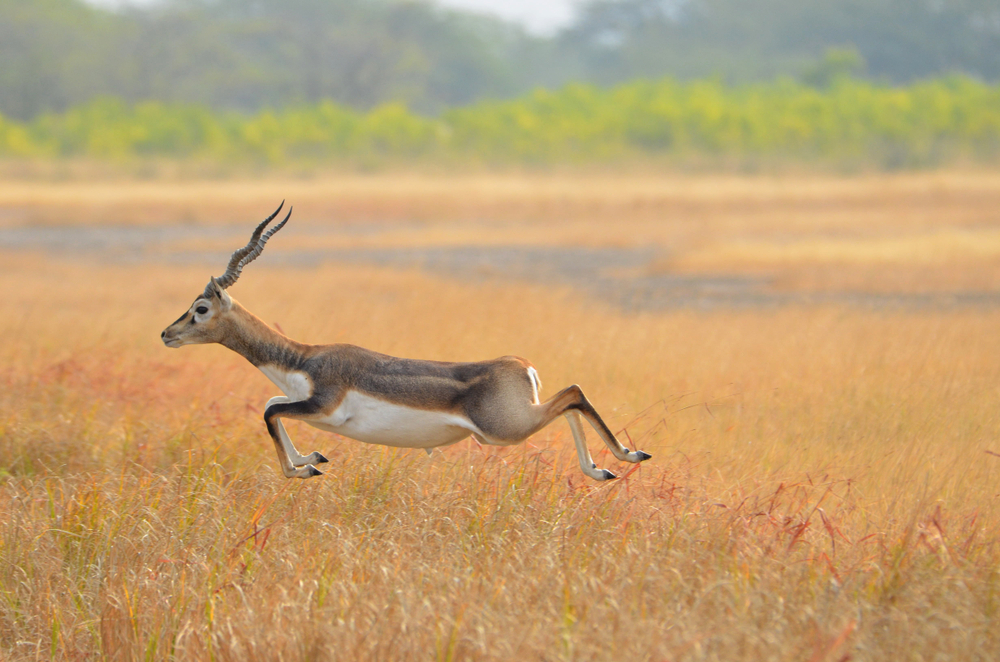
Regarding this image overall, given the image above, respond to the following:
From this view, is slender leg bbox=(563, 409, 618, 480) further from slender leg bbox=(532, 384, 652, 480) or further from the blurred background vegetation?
the blurred background vegetation

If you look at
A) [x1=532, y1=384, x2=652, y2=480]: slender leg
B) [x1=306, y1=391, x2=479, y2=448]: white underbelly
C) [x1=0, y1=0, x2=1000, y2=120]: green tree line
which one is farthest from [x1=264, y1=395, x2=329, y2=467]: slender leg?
[x1=0, y1=0, x2=1000, y2=120]: green tree line

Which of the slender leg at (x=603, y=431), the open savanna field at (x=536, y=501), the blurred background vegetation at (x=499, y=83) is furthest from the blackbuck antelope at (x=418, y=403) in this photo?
the blurred background vegetation at (x=499, y=83)

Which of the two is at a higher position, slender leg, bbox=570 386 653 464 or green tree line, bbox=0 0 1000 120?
green tree line, bbox=0 0 1000 120

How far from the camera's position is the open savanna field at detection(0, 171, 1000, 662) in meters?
4.23

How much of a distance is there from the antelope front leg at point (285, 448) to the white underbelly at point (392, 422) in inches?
5.8

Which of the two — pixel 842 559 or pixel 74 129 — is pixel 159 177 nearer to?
pixel 74 129

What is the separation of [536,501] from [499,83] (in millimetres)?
82490

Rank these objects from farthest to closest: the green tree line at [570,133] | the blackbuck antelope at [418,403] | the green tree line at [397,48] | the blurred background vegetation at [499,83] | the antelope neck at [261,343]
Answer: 1. the green tree line at [397,48]
2. the blurred background vegetation at [499,83]
3. the green tree line at [570,133]
4. the antelope neck at [261,343]
5. the blackbuck antelope at [418,403]

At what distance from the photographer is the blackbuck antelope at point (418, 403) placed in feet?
14.8

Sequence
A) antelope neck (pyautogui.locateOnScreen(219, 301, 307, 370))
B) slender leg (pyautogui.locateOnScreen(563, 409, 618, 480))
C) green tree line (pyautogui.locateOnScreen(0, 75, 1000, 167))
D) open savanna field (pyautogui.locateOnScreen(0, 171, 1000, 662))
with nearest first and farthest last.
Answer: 1. open savanna field (pyautogui.locateOnScreen(0, 171, 1000, 662))
2. slender leg (pyautogui.locateOnScreen(563, 409, 618, 480))
3. antelope neck (pyautogui.locateOnScreen(219, 301, 307, 370))
4. green tree line (pyautogui.locateOnScreen(0, 75, 1000, 167))

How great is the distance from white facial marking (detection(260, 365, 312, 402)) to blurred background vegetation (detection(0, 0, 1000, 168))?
3994 centimetres

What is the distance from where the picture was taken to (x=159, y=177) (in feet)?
→ 130

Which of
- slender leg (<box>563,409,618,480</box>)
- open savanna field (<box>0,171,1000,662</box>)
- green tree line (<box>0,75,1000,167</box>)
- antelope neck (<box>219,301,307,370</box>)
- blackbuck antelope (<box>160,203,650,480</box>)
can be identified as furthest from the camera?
green tree line (<box>0,75,1000,167</box>)

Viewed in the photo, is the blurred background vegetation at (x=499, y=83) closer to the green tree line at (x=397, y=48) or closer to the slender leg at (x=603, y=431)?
the green tree line at (x=397, y=48)
